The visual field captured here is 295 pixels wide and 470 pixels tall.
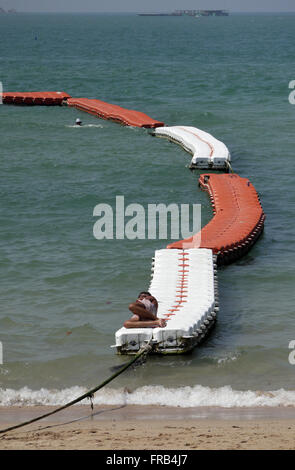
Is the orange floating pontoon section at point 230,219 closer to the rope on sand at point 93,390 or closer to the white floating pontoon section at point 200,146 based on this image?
the white floating pontoon section at point 200,146

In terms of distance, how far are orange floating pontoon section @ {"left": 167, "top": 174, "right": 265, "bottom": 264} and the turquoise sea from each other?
2.40ft

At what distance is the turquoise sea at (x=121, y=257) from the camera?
2453 centimetres

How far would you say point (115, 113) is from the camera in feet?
235

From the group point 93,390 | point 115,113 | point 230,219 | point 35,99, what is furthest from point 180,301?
point 35,99

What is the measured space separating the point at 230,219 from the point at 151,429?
19.9 metres

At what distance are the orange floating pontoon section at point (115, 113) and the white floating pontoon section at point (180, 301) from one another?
35.5 m

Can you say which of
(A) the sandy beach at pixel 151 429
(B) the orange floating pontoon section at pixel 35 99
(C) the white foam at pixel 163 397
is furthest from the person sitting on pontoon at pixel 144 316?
(B) the orange floating pontoon section at pixel 35 99

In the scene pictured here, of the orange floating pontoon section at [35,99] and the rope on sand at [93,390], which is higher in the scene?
the orange floating pontoon section at [35,99]

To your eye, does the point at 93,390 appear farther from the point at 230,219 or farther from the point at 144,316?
the point at 230,219

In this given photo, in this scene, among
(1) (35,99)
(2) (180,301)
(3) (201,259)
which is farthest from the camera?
(1) (35,99)

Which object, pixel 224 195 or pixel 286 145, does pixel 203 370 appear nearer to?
pixel 224 195

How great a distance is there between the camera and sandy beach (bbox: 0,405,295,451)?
18.9 metres

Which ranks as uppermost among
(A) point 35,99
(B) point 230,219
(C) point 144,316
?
A: (A) point 35,99

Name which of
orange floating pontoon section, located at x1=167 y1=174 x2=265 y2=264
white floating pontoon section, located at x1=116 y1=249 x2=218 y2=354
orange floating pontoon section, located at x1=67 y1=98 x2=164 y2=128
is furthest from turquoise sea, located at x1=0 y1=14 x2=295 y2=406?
orange floating pontoon section, located at x1=67 y1=98 x2=164 y2=128
